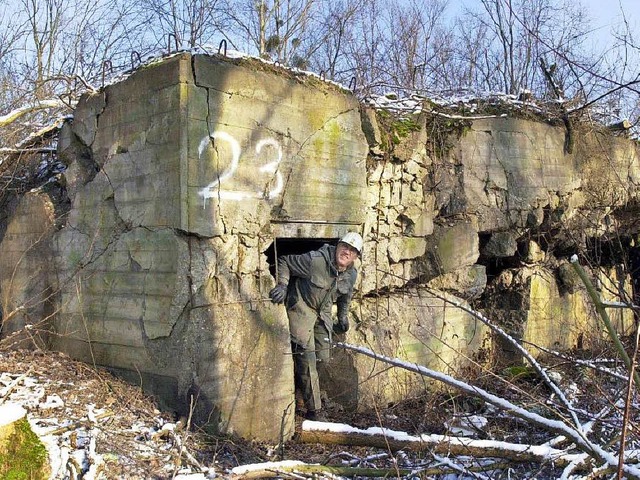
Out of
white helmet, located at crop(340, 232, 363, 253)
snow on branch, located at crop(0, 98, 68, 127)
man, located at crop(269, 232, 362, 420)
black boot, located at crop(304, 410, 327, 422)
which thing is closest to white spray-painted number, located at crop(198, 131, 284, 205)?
man, located at crop(269, 232, 362, 420)

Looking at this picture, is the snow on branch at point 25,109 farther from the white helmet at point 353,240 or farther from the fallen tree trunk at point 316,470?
the fallen tree trunk at point 316,470

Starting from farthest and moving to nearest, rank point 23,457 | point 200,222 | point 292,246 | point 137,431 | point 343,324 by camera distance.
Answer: point 292,246 → point 343,324 → point 200,222 → point 137,431 → point 23,457

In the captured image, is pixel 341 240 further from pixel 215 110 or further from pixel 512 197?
pixel 512 197

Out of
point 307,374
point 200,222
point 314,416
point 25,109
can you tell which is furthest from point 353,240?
point 25,109

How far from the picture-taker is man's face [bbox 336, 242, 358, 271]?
4855 mm

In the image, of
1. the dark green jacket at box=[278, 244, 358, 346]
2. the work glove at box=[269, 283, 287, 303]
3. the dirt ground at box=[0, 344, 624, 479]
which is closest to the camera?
the dirt ground at box=[0, 344, 624, 479]

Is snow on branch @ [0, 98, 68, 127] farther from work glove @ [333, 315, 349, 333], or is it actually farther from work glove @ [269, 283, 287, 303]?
work glove @ [333, 315, 349, 333]

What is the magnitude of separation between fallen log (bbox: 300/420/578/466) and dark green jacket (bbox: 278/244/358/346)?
864 millimetres

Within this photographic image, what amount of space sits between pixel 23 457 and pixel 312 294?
244 cm

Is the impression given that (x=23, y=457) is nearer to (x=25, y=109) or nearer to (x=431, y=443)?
(x=431, y=443)

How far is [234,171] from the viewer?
440 cm

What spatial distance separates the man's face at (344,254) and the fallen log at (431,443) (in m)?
1.25

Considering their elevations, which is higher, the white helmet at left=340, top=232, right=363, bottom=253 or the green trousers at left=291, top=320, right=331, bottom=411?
the white helmet at left=340, top=232, right=363, bottom=253

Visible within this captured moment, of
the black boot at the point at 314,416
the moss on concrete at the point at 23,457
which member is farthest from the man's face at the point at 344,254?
the moss on concrete at the point at 23,457
